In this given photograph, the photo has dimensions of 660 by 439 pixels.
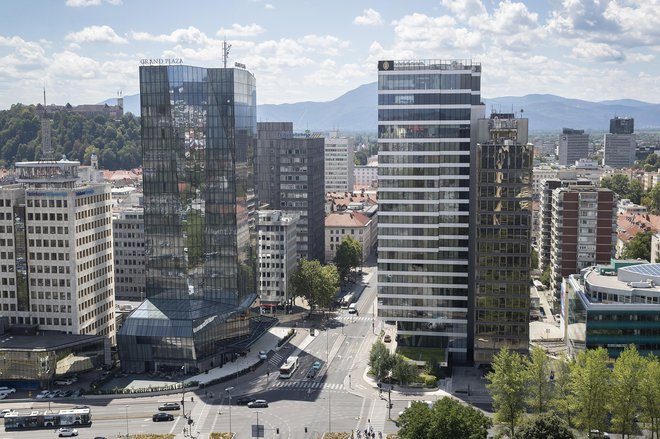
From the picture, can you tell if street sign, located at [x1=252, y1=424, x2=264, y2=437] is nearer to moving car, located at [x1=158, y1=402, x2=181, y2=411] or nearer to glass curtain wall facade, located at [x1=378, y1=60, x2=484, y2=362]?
moving car, located at [x1=158, y1=402, x2=181, y2=411]

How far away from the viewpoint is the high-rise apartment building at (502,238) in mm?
147250

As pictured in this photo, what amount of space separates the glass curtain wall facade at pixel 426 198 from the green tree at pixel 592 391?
43.9 m

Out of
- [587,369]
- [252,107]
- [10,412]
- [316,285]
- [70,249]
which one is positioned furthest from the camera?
[316,285]

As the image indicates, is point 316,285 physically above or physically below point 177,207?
below

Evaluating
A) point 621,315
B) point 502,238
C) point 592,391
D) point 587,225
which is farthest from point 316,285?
point 592,391

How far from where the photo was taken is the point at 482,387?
14275 centimetres

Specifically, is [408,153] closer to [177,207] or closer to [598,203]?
[177,207]

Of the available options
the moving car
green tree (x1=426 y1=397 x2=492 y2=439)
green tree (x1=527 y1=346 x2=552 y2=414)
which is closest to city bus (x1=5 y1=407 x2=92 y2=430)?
the moving car

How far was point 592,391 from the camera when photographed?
362 feet

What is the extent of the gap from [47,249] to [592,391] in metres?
107

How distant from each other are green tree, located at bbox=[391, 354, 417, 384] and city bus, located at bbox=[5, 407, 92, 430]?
55.9 m

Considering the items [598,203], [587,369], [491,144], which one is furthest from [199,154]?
[598,203]

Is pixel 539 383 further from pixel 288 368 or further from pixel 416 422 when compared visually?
pixel 288 368

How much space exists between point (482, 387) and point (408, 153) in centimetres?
4841
